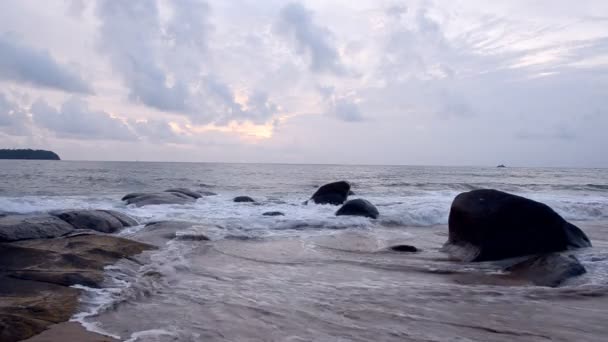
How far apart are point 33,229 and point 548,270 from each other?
8987mm

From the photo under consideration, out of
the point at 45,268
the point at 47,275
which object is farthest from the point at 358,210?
the point at 47,275

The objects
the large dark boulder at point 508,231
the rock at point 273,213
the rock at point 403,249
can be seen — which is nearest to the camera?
the large dark boulder at point 508,231

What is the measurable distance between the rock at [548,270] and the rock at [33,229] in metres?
8.31

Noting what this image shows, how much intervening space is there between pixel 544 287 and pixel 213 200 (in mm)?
16776

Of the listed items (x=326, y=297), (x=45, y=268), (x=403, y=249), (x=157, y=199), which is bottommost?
(x=403, y=249)

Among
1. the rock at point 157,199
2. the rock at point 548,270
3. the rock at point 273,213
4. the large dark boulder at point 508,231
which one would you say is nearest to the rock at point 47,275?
the rock at point 548,270

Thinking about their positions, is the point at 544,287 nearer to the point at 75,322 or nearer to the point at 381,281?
the point at 381,281

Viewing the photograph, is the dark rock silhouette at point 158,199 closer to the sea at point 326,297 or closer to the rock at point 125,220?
the rock at point 125,220

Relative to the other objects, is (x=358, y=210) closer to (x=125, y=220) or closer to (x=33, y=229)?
(x=125, y=220)

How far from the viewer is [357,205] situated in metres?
16.3

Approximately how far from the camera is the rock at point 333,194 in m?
19.9

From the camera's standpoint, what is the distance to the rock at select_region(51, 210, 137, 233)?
440 inches

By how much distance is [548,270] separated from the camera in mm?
7289

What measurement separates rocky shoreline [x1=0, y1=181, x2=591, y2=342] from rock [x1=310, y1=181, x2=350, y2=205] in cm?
805
